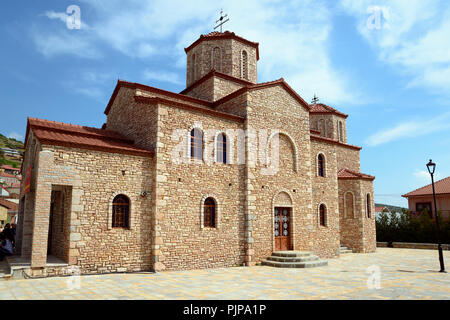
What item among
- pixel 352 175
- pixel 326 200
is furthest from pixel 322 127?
pixel 326 200

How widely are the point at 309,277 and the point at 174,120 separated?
24.1ft

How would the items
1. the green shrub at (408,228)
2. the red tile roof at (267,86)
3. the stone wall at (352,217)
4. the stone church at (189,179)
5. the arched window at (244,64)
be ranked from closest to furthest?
1. the stone church at (189,179)
2. the red tile roof at (267,86)
3. the arched window at (244,64)
4. the stone wall at (352,217)
5. the green shrub at (408,228)

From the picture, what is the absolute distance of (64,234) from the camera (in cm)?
1077

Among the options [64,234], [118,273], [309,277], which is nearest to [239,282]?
[309,277]

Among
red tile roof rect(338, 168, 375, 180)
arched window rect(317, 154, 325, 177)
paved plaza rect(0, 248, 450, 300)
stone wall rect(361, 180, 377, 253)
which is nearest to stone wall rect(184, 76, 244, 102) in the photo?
arched window rect(317, 154, 325, 177)

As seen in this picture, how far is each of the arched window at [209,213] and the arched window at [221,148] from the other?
1.74 metres

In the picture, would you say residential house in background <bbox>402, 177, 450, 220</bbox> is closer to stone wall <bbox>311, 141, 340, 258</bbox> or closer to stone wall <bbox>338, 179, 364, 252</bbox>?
stone wall <bbox>338, 179, 364, 252</bbox>

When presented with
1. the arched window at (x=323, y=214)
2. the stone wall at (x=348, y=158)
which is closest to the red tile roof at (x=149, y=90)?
the arched window at (x=323, y=214)

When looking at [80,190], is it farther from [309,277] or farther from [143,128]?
[309,277]

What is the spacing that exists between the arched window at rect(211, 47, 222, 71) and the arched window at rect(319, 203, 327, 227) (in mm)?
9455

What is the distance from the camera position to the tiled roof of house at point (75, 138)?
10.3 m

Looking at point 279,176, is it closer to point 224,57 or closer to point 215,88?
point 215,88

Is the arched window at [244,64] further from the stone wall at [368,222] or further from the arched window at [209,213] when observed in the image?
the stone wall at [368,222]

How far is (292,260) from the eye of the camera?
524 inches
